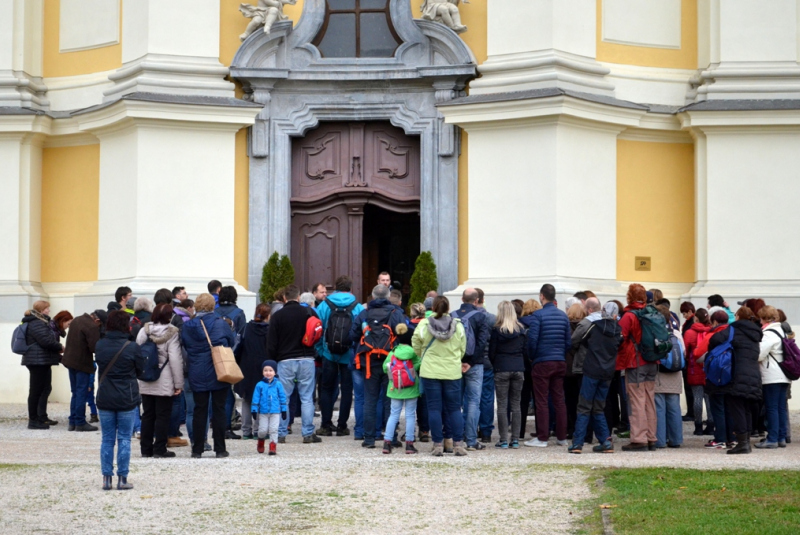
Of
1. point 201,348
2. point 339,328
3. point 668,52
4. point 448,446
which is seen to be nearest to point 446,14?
point 668,52

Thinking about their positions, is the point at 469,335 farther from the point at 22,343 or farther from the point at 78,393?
the point at 22,343

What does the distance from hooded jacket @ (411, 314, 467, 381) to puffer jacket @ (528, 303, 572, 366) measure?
43.0 inches

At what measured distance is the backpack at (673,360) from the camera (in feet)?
42.9

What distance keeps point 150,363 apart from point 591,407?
4.26 metres

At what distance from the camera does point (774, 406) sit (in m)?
13.1

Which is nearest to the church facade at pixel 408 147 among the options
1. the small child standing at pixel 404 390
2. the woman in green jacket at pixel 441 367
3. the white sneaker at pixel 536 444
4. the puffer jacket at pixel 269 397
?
the white sneaker at pixel 536 444

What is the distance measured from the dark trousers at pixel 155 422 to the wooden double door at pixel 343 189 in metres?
7.04

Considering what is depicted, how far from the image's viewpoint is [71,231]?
19.3 m

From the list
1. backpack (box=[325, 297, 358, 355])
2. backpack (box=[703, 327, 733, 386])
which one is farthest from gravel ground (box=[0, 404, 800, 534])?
backpack (box=[325, 297, 358, 355])

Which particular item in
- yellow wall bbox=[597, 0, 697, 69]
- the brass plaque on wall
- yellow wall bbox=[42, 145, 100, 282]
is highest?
yellow wall bbox=[597, 0, 697, 69]

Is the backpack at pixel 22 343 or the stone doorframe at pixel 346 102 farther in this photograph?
the stone doorframe at pixel 346 102

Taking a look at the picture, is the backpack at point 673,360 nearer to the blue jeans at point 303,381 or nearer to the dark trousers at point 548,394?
the dark trousers at point 548,394

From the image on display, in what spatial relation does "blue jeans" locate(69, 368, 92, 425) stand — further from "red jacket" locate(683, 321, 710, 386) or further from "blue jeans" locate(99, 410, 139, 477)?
"red jacket" locate(683, 321, 710, 386)

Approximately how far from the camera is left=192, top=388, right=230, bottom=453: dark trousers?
12000 mm
